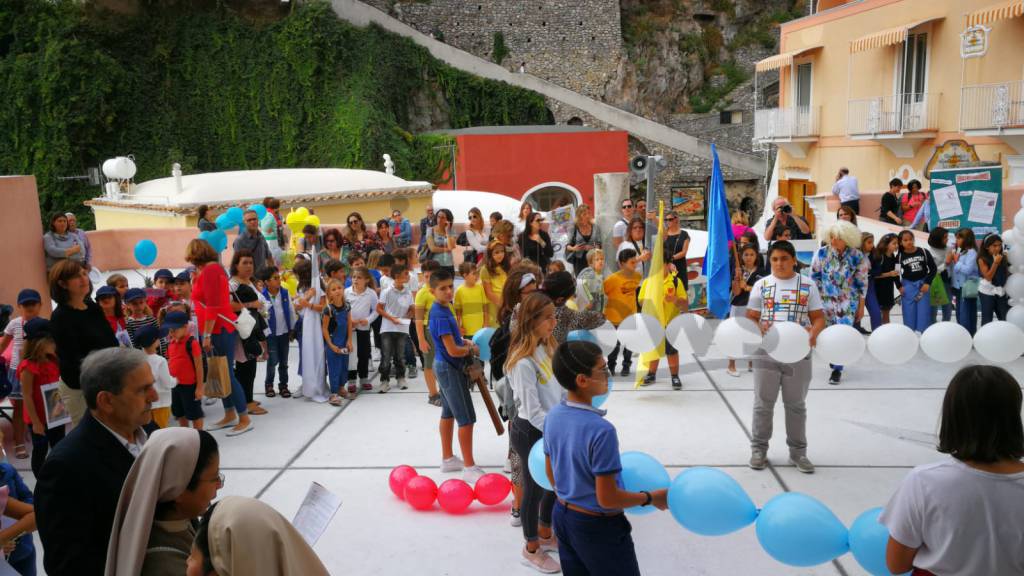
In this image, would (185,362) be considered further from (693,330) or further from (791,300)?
(791,300)

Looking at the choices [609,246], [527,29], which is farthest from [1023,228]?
[527,29]

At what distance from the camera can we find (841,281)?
727 cm

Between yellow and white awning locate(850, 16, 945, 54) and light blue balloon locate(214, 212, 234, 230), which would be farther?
yellow and white awning locate(850, 16, 945, 54)

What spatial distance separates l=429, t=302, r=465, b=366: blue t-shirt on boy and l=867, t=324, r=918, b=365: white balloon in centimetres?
281

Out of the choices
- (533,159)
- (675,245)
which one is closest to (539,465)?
(675,245)

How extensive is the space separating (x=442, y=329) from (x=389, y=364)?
2945 mm

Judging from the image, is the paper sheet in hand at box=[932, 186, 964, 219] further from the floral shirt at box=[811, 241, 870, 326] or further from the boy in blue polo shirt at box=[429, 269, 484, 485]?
the boy in blue polo shirt at box=[429, 269, 484, 485]

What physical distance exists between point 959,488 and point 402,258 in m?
6.15

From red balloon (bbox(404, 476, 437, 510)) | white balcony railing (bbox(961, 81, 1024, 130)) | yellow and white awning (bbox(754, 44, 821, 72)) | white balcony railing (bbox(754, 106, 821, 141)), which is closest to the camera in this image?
red balloon (bbox(404, 476, 437, 510))

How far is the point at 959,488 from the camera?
2.24 metres

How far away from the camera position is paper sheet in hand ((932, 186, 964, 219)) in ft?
33.4

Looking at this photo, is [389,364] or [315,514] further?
[389,364]

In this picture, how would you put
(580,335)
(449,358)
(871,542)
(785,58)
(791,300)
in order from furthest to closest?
(785,58) → (791,300) → (449,358) → (580,335) → (871,542)

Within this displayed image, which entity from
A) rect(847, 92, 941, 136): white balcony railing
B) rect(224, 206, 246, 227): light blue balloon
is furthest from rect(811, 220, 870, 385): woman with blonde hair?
rect(847, 92, 941, 136): white balcony railing
